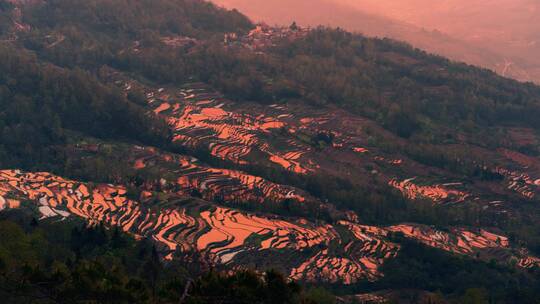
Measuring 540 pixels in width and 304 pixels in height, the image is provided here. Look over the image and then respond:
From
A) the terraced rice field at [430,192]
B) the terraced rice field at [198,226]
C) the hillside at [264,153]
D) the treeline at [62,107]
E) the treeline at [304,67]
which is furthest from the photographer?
the treeline at [304,67]

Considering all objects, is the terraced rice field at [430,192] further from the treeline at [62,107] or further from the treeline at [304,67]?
the treeline at [62,107]

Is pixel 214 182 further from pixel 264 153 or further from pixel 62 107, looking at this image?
pixel 62 107

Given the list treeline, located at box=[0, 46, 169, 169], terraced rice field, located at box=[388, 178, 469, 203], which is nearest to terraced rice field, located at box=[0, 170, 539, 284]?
terraced rice field, located at box=[388, 178, 469, 203]

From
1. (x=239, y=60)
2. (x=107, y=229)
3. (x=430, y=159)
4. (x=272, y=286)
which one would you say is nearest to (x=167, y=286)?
(x=272, y=286)

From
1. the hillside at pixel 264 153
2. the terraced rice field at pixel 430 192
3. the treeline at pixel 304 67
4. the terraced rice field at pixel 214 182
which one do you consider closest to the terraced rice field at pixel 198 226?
the hillside at pixel 264 153

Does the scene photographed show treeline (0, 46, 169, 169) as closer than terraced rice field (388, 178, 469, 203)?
No

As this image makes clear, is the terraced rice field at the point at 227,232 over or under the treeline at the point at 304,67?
under

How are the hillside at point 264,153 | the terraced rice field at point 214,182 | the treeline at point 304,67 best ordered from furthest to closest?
the treeline at point 304,67
the terraced rice field at point 214,182
the hillside at point 264,153

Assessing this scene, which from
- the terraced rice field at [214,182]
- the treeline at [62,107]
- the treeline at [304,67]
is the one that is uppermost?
the treeline at [304,67]

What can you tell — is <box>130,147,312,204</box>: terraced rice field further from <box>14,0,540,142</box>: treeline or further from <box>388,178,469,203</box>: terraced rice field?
<box>14,0,540,142</box>: treeline
